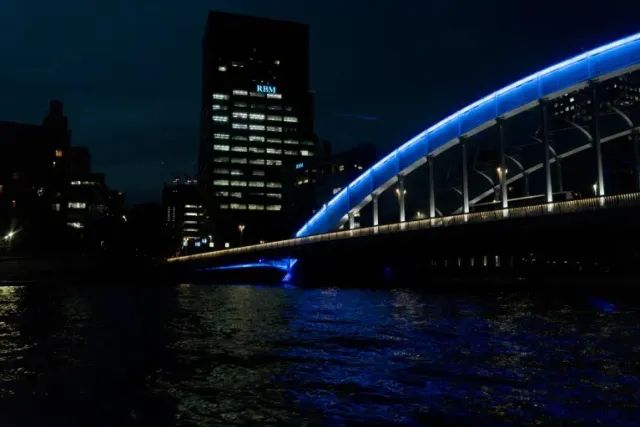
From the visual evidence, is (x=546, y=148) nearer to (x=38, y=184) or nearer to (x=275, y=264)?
(x=275, y=264)

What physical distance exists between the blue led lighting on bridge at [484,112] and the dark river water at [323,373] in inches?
1379

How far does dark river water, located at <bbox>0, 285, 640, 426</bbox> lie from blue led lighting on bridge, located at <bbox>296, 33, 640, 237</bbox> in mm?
35016

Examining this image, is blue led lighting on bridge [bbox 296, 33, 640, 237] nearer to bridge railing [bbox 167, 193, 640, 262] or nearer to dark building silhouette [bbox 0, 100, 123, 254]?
bridge railing [bbox 167, 193, 640, 262]

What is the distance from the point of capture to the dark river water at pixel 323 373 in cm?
1012

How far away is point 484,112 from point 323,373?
5701 centimetres

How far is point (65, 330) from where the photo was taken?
79.9 ft

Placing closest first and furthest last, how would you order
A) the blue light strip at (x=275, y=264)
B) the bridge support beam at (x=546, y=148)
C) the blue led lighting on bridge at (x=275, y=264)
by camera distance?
the bridge support beam at (x=546, y=148) → the blue led lighting on bridge at (x=275, y=264) → the blue light strip at (x=275, y=264)

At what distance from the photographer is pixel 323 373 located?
14.0 meters

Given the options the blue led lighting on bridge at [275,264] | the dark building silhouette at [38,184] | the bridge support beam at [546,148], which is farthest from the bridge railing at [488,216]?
the dark building silhouette at [38,184]

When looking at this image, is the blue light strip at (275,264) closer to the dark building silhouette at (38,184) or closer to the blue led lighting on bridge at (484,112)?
the blue led lighting on bridge at (484,112)

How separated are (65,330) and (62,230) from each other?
92.6 metres

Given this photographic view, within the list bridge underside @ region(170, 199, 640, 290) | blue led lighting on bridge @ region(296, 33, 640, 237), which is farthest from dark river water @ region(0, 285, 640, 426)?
blue led lighting on bridge @ region(296, 33, 640, 237)

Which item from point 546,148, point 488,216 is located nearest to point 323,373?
point 488,216

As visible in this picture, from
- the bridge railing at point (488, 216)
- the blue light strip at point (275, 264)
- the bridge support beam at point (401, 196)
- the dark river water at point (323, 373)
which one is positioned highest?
the bridge support beam at point (401, 196)
